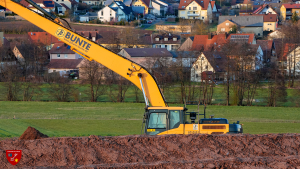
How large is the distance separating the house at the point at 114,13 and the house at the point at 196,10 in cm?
1568

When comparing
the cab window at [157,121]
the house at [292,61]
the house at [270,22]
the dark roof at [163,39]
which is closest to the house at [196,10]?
the house at [270,22]

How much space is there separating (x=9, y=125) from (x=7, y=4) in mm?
14929

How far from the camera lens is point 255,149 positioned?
1282 centimetres

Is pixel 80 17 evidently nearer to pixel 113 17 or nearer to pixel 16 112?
pixel 113 17

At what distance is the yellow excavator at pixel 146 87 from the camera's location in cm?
1332

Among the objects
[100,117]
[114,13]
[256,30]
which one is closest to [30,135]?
[100,117]

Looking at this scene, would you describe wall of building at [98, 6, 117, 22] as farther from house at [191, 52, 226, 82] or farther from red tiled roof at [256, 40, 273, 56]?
house at [191, 52, 226, 82]

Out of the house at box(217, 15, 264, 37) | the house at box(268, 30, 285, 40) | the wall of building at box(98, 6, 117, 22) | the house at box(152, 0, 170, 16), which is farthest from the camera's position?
the house at box(152, 0, 170, 16)

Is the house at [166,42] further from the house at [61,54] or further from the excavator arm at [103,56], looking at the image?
the excavator arm at [103,56]

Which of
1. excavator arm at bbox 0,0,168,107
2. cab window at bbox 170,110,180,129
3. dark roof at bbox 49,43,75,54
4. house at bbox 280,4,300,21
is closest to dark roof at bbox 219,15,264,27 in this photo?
house at bbox 280,4,300,21

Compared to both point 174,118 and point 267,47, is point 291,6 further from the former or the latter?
point 174,118

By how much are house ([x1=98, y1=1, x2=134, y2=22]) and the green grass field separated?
57.7 meters

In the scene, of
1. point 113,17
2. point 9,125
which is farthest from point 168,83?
point 113,17

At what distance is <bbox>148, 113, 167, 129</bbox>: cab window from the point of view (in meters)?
13.3
